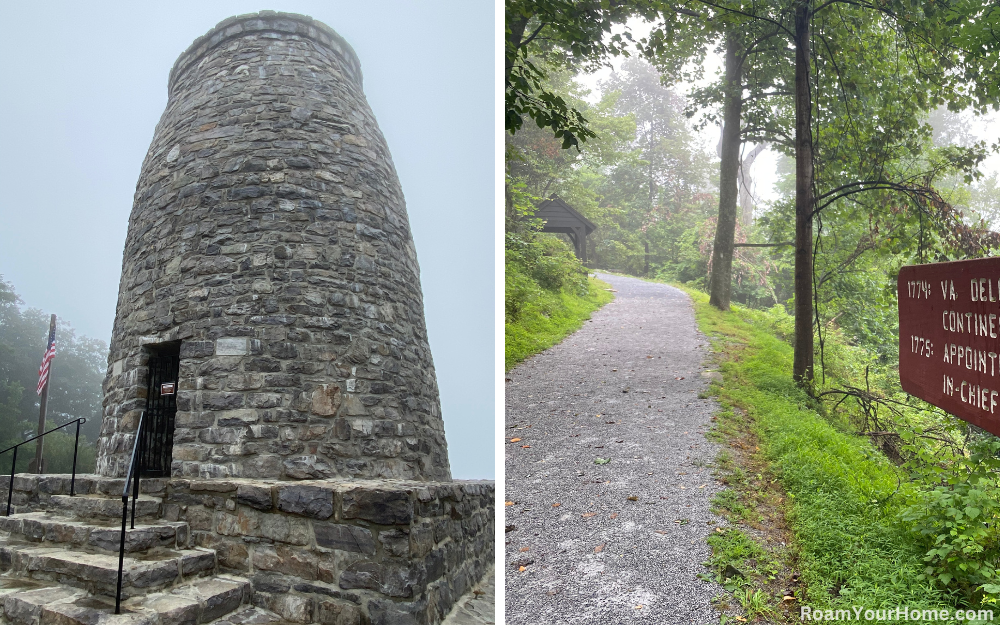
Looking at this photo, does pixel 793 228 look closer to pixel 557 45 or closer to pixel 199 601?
pixel 557 45

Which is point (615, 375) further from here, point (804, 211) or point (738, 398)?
point (804, 211)

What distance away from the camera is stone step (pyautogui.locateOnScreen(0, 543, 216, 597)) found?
2.82 meters

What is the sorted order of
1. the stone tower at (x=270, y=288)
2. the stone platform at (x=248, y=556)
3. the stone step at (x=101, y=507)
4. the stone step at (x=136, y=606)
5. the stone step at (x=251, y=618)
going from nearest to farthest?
the stone step at (x=136, y=606)
the stone platform at (x=248, y=556)
the stone step at (x=251, y=618)
the stone step at (x=101, y=507)
the stone tower at (x=270, y=288)

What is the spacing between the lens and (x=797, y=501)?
2281mm

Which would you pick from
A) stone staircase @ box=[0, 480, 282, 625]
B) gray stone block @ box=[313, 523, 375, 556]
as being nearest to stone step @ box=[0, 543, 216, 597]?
stone staircase @ box=[0, 480, 282, 625]

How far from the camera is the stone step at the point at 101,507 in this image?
3.48 meters

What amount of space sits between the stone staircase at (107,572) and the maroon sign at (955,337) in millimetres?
3139

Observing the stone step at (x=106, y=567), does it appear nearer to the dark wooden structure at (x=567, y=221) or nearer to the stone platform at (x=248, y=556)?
the stone platform at (x=248, y=556)

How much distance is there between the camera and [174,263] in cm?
424

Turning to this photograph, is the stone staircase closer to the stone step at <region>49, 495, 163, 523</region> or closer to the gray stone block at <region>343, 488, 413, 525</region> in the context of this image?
the stone step at <region>49, 495, 163, 523</region>

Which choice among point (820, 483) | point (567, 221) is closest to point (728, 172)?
point (567, 221)

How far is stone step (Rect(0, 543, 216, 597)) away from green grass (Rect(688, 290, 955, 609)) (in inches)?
110

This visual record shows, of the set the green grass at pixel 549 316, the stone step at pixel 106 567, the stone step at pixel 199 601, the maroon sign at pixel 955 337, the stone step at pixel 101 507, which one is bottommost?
the stone step at pixel 199 601

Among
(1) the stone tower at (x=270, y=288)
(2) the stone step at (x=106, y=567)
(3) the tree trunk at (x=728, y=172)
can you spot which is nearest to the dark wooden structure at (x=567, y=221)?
(3) the tree trunk at (x=728, y=172)
